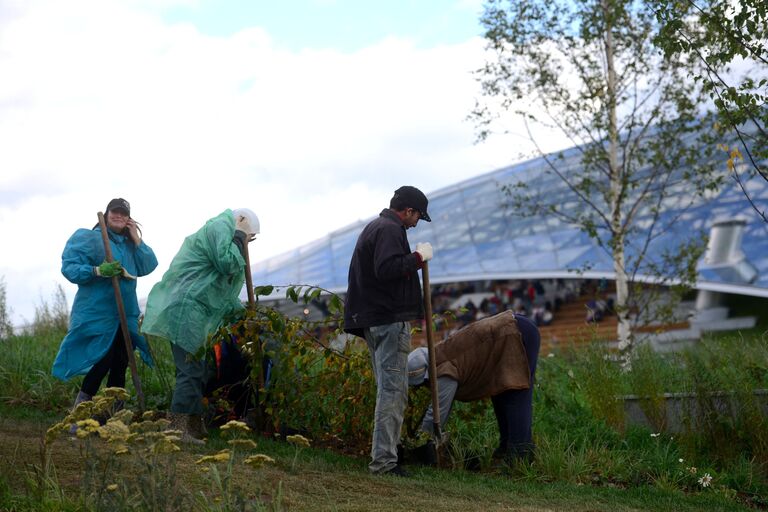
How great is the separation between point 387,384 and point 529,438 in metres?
1.16

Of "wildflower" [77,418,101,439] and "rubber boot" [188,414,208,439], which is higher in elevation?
"wildflower" [77,418,101,439]

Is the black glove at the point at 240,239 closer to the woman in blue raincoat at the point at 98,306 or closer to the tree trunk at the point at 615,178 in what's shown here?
the woman in blue raincoat at the point at 98,306

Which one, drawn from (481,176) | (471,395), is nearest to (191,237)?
(471,395)

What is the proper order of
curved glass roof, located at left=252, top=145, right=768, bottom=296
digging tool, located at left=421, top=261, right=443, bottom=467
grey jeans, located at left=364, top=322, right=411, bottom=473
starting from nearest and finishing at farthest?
grey jeans, located at left=364, top=322, right=411, bottom=473, digging tool, located at left=421, top=261, right=443, bottom=467, curved glass roof, located at left=252, top=145, right=768, bottom=296

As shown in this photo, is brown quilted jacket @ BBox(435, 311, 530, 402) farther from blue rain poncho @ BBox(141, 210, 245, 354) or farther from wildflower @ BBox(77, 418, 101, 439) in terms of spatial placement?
wildflower @ BBox(77, 418, 101, 439)

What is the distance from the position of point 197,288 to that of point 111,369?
3.23ft

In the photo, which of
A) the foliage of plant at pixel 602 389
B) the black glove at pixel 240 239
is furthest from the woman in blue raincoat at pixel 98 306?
the foliage of plant at pixel 602 389

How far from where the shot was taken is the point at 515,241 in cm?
3234

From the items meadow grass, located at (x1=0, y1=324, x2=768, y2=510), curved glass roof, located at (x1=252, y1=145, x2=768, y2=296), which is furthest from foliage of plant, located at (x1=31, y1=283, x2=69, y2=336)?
curved glass roof, located at (x1=252, y1=145, x2=768, y2=296)

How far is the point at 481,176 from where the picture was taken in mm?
37281

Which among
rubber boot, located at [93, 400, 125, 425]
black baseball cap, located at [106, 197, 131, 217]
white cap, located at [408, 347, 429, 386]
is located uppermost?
black baseball cap, located at [106, 197, 131, 217]

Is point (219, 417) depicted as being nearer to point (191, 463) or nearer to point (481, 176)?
point (191, 463)

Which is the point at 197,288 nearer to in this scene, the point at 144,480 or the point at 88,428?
the point at 88,428

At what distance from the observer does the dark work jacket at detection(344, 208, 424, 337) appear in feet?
19.2
